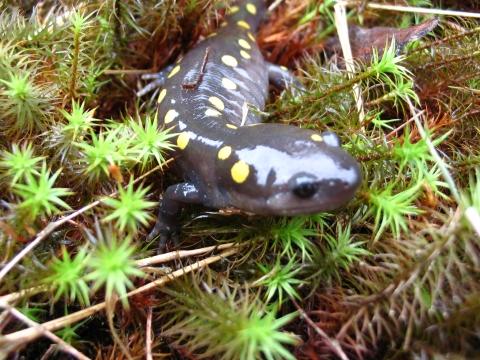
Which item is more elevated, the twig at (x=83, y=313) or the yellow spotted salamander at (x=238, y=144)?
the yellow spotted salamander at (x=238, y=144)

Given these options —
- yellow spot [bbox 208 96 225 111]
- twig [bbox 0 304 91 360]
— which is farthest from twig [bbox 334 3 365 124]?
twig [bbox 0 304 91 360]

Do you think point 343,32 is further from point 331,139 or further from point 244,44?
point 331,139

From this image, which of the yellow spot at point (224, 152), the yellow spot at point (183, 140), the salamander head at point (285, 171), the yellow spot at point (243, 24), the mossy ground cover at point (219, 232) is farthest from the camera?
the yellow spot at point (243, 24)

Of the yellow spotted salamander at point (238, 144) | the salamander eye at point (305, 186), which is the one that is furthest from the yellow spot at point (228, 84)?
the salamander eye at point (305, 186)

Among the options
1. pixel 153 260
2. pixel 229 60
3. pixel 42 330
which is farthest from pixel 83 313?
pixel 229 60

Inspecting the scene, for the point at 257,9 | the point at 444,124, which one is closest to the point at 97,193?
the point at 444,124

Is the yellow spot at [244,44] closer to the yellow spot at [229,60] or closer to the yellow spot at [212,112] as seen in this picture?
the yellow spot at [229,60]

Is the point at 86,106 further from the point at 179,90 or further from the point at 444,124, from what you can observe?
the point at 444,124
